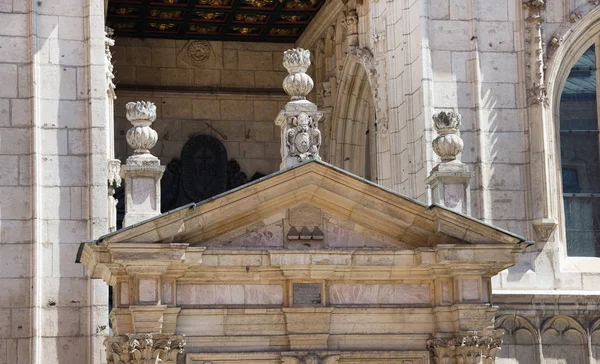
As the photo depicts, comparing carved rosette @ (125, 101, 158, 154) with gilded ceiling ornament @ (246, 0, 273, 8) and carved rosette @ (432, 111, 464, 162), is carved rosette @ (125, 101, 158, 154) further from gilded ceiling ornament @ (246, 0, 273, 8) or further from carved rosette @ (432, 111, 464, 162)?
gilded ceiling ornament @ (246, 0, 273, 8)

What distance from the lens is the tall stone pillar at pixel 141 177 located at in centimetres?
2409

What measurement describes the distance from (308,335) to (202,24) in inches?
537

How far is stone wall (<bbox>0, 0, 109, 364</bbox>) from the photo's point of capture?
2611 cm

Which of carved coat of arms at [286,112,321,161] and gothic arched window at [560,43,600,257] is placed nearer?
carved coat of arms at [286,112,321,161]

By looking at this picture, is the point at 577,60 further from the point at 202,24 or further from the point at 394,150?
the point at 202,24

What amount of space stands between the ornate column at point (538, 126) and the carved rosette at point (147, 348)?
7.09m

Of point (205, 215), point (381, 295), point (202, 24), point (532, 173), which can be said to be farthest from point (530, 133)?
point (202, 24)

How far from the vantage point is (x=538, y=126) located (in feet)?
92.6

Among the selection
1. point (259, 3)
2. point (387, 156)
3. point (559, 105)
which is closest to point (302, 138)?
point (387, 156)

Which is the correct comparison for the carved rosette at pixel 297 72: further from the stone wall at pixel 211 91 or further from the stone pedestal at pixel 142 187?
the stone wall at pixel 211 91

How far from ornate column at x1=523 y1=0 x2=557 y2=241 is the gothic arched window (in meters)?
0.80

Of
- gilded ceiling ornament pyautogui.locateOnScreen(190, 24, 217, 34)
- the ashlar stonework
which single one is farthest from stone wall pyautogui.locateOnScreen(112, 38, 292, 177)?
the ashlar stonework

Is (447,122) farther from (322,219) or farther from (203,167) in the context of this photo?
(203,167)

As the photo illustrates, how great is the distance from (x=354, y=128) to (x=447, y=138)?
28.6ft
